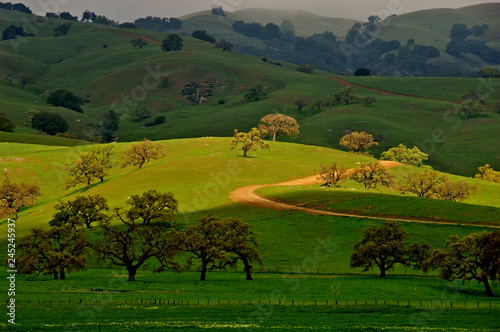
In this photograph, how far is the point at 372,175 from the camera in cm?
11975

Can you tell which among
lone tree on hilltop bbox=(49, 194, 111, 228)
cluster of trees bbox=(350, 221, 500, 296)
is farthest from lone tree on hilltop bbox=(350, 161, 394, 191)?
lone tree on hilltop bbox=(49, 194, 111, 228)

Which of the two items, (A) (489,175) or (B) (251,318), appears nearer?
(B) (251,318)

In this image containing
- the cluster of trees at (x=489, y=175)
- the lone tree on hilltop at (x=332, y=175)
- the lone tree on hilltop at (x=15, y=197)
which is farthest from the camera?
the cluster of trees at (x=489, y=175)

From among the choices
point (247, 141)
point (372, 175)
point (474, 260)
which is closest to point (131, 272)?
point (474, 260)

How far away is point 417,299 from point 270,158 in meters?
92.9

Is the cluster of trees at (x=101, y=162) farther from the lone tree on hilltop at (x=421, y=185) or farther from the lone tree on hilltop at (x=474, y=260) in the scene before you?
the lone tree on hilltop at (x=474, y=260)

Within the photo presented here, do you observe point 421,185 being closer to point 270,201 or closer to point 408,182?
point 408,182

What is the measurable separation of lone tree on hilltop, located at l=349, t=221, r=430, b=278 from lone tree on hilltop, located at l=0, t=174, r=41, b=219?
6628 cm

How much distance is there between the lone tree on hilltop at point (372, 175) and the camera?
11881cm

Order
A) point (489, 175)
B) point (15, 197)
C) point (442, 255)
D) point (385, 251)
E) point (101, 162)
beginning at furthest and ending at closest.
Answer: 1. point (489, 175)
2. point (101, 162)
3. point (15, 197)
4. point (385, 251)
5. point (442, 255)

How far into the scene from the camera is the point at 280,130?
186000 millimetres

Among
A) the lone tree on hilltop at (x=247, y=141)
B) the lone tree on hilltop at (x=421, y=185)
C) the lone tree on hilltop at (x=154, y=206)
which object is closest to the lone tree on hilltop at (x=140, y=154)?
the lone tree on hilltop at (x=247, y=141)

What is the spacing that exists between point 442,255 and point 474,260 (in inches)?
158

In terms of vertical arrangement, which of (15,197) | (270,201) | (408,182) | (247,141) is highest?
(247,141)
